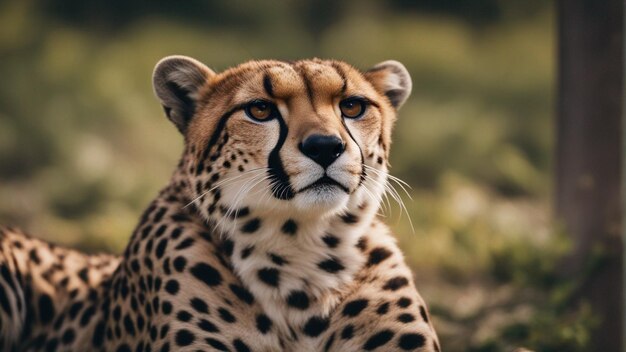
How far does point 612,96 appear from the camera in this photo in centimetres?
426

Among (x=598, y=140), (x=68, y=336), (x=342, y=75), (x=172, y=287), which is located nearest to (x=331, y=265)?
(x=172, y=287)

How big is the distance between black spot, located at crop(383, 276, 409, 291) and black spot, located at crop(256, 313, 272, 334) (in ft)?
1.27

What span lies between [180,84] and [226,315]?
0.79 m

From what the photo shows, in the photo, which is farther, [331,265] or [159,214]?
[159,214]

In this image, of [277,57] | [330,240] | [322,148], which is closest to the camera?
[322,148]

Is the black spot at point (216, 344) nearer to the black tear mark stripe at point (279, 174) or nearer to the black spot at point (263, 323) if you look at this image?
the black spot at point (263, 323)

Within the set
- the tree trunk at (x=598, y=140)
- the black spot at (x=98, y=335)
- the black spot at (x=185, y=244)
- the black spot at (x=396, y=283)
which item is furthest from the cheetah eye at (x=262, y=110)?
the tree trunk at (x=598, y=140)

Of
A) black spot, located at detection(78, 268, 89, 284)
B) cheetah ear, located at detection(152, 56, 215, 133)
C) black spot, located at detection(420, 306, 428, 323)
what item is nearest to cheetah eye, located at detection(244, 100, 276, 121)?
cheetah ear, located at detection(152, 56, 215, 133)

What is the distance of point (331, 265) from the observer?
2.84 m

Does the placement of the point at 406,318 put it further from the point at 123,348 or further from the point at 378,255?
the point at 123,348

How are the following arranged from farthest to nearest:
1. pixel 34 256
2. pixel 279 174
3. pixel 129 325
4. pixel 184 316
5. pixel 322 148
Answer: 1. pixel 34 256
2. pixel 129 325
3. pixel 184 316
4. pixel 279 174
5. pixel 322 148

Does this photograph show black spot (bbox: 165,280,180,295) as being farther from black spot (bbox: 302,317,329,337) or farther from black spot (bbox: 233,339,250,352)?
black spot (bbox: 302,317,329,337)

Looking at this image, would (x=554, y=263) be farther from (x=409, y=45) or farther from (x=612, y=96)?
(x=409, y=45)

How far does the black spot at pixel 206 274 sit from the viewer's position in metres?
2.80
